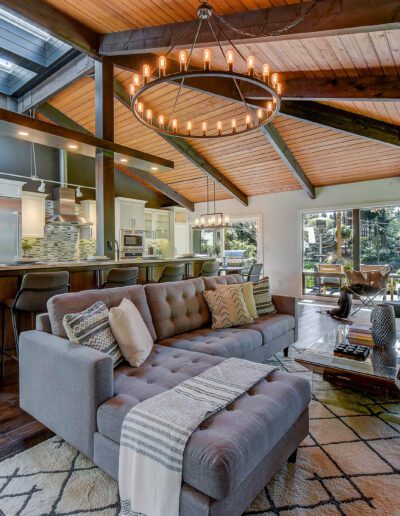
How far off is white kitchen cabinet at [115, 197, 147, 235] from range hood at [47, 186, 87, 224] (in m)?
1.12

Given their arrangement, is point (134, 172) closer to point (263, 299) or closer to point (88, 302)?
point (263, 299)

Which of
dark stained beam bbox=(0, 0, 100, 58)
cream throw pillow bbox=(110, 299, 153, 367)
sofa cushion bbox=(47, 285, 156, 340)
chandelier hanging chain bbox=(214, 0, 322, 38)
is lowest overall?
cream throw pillow bbox=(110, 299, 153, 367)

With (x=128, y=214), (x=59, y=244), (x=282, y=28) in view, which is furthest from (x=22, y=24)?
(x=128, y=214)

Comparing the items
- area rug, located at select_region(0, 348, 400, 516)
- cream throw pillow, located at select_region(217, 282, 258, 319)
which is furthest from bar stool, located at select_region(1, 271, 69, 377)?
cream throw pillow, located at select_region(217, 282, 258, 319)

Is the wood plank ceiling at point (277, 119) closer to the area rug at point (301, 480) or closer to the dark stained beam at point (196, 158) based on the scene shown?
the dark stained beam at point (196, 158)

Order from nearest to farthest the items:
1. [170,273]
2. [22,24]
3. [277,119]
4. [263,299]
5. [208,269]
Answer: [263,299] < [22,24] < [170,273] < [277,119] < [208,269]

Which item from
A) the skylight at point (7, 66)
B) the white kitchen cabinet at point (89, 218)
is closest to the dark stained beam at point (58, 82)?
the skylight at point (7, 66)

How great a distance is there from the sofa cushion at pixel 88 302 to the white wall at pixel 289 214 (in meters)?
5.94

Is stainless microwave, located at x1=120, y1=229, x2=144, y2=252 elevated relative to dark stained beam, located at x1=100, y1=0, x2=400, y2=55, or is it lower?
lower

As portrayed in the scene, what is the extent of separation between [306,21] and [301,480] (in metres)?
3.41

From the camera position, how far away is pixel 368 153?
5969 millimetres

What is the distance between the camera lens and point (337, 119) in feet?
15.8

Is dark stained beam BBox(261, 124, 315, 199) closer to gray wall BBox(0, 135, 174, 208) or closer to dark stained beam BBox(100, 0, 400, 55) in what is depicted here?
dark stained beam BBox(100, 0, 400, 55)

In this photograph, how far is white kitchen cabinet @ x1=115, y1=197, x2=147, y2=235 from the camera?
8.12 metres
